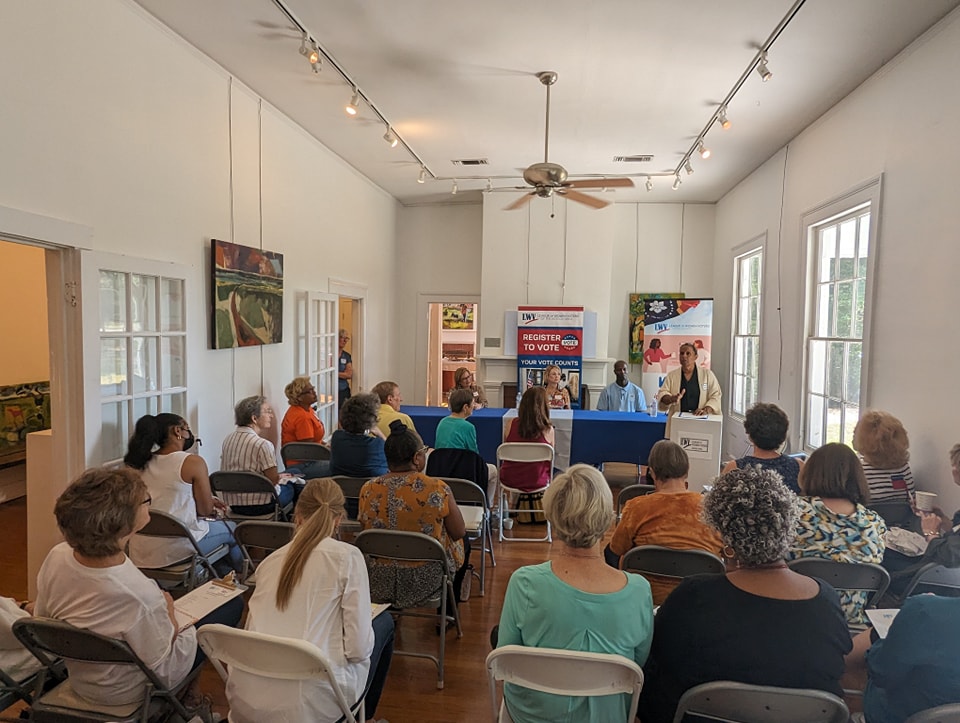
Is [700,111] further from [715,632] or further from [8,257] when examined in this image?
[8,257]

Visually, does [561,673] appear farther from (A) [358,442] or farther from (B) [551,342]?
(B) [551,342]

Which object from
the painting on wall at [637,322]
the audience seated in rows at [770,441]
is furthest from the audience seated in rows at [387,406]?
the painting on wall at [637,322]

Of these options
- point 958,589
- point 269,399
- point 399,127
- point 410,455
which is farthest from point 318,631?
point 399,127

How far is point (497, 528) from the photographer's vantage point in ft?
15.6

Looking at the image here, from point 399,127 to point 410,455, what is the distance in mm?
3871

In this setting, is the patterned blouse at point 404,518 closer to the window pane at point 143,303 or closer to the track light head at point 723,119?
the window pane at point 143,303

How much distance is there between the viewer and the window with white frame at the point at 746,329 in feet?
21.9

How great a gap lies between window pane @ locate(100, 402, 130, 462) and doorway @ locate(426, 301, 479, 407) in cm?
673

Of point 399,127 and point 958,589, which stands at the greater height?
point 399,127

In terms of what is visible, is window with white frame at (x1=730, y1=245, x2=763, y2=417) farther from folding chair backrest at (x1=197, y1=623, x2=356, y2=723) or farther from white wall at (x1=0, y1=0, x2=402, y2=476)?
folding chair backrest at (x1=197, y1=623, x2=356, y2=723)

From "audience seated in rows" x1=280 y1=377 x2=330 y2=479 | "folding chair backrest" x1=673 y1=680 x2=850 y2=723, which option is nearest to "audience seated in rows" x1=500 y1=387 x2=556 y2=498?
"audience seated in rows" x1=280 y1=377 x2=330 y2=479

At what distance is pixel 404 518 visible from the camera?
2625mm

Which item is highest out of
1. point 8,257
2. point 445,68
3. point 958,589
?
point 445,68

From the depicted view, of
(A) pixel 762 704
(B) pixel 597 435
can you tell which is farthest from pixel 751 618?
(B) pixel 597 435
